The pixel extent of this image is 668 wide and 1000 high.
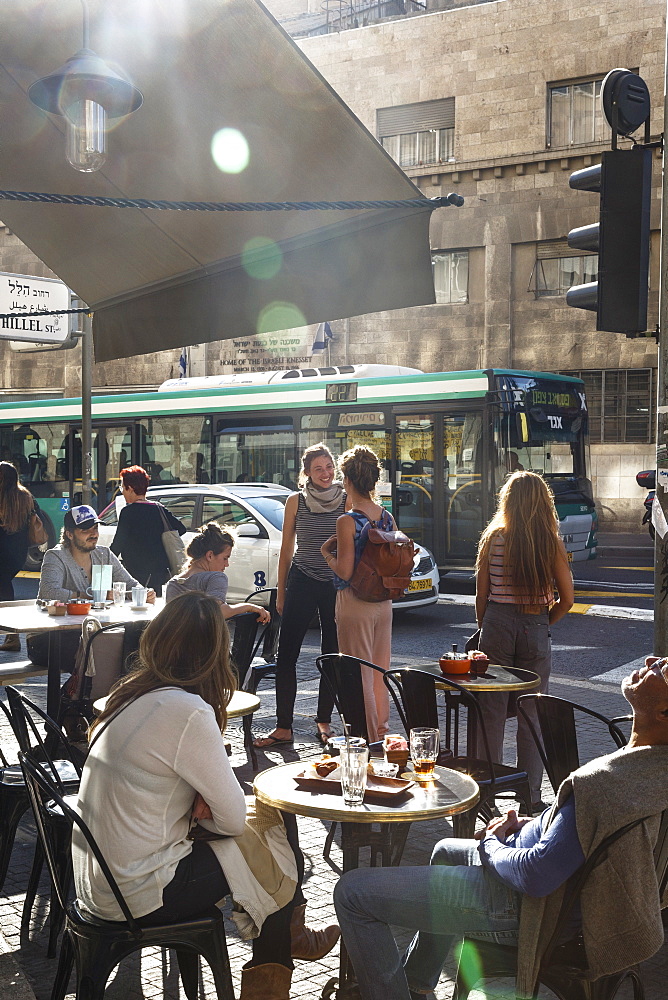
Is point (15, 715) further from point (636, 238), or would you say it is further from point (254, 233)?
point (636, 238)

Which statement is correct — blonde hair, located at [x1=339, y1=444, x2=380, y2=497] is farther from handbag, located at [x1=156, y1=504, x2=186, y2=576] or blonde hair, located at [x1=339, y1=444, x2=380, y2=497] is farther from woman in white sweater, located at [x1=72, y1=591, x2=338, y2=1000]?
woman in white sweater, located at [x1=72, y1=591, x2=338, y2=1000]

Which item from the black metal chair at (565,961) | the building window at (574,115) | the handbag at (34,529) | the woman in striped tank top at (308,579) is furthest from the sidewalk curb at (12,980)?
the building window at (574,115)

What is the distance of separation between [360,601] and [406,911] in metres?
3.29

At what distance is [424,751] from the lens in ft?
12.3

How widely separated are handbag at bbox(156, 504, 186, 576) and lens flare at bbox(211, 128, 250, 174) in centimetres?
395

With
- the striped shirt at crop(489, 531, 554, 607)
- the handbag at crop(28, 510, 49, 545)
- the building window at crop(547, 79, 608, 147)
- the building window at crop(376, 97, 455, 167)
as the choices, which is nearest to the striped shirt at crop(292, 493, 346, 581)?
the striped shirt at crop(489, 531, 554, 607)

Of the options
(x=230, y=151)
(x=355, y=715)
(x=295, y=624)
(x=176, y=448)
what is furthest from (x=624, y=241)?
(x=176, y=448)

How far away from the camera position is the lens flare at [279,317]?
4.95 metres

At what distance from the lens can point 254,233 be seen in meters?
5.02

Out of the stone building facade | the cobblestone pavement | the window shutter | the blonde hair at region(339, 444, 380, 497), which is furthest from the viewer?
the window shutter

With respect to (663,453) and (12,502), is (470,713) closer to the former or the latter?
(663,453)

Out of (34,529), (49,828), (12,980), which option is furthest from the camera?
(34,529)

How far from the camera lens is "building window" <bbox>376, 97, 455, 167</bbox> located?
92.2ft

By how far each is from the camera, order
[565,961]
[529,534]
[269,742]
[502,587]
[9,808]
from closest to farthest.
A: [565,961], [9,808], [529,534], [502,587], [269,742]
